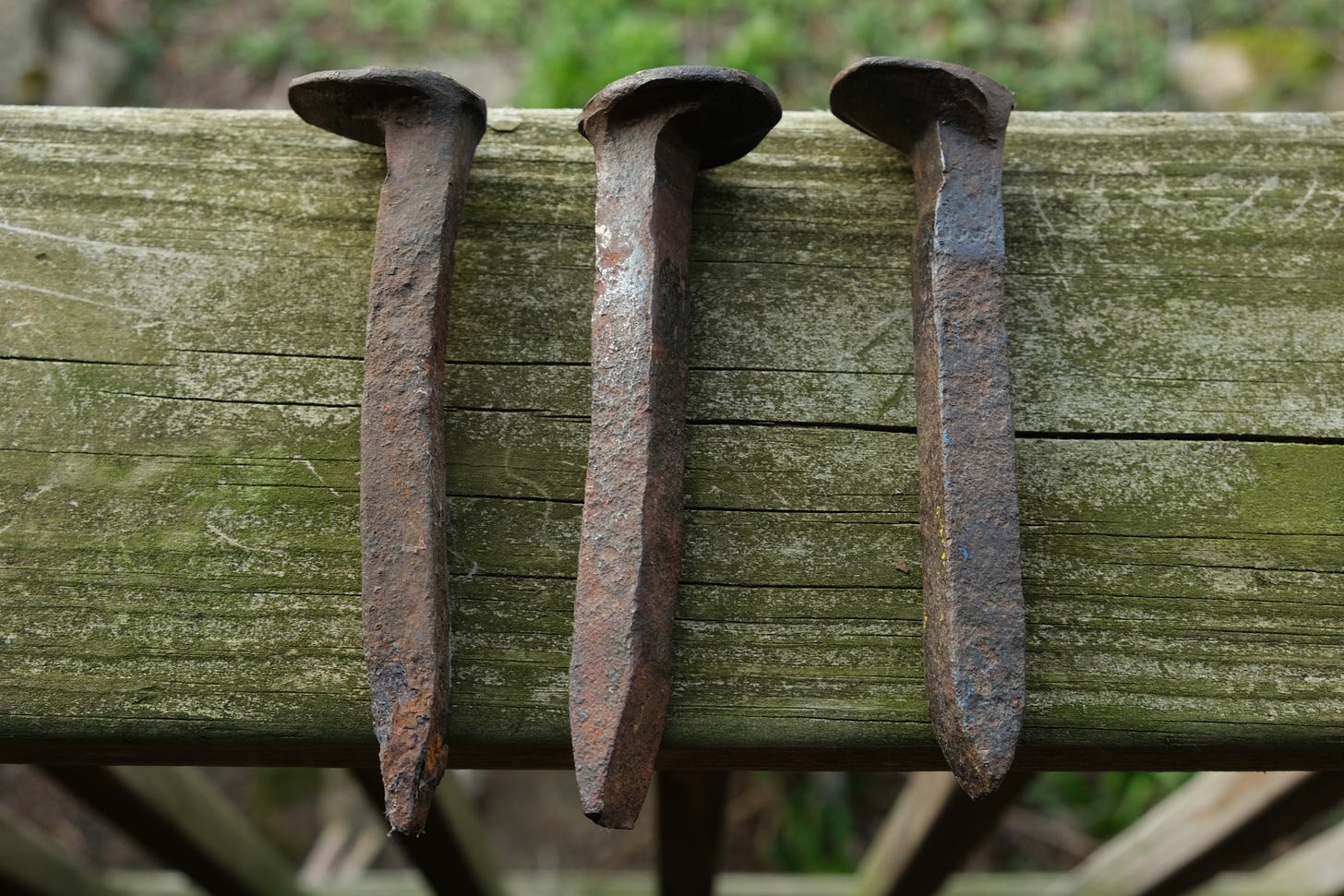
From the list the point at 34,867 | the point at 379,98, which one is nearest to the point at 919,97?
the point at 379,98

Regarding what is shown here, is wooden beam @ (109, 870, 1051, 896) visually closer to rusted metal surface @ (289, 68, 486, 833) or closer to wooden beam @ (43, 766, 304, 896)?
wooden beam @ (43, 766, 304, 896)

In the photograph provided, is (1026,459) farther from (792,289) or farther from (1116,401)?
(792,289)

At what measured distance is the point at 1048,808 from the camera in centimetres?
360

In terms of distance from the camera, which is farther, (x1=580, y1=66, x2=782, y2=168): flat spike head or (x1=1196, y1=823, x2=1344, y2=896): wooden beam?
(x1=1196, y1=823, x2=1344, y2=896): wooden beam

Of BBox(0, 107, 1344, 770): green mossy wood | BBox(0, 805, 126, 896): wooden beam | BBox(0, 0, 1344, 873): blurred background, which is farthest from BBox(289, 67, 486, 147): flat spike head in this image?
BBox(0, 0, 1344, 873): blurred background

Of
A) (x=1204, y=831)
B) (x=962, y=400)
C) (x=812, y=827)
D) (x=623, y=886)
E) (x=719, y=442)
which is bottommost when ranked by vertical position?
(x=812, y=827)

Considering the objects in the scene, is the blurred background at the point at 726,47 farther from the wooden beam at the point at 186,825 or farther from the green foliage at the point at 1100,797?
the wooden beam at the point at 186,825

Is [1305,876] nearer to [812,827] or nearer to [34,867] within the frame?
[812,827]

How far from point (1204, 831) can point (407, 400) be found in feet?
6.44

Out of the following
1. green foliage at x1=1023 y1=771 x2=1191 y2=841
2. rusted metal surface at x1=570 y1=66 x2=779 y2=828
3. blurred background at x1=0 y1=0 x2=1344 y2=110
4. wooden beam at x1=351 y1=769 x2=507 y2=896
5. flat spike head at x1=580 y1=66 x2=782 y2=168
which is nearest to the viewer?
rusted metal surface at x1=570 y1=66 x2=779 y2=828

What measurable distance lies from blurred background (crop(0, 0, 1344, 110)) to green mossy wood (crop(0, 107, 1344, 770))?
8.76ft

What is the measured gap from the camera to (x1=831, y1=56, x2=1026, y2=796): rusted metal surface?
1264mm

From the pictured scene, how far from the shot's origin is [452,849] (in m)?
2.26

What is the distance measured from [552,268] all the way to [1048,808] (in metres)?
2.99
